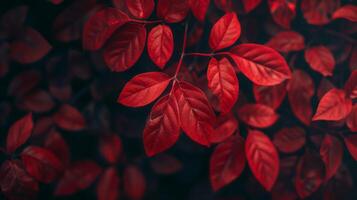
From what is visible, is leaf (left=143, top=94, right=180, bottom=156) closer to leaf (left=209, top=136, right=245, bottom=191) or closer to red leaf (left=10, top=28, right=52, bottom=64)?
leaf (left=209, top=136, right=245, bottom=191)

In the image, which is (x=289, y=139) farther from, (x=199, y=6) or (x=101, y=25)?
(x=101, y=25)

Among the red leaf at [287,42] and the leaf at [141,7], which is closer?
the leaf at [141,7]

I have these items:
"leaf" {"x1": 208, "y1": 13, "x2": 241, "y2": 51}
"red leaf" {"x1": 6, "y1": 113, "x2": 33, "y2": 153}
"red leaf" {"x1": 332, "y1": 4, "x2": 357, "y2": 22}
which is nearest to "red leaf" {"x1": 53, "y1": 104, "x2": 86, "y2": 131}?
"red leaf" {"x1": 6, "y1": 113, "x2": 33, "y2": 153}

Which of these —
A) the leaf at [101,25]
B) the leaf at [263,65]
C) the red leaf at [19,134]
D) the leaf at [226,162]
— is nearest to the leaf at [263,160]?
the leaf at [226,162]

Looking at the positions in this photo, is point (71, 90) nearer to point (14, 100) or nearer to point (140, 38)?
point (14, 100)

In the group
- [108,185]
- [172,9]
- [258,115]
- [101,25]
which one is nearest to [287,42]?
[258,115]

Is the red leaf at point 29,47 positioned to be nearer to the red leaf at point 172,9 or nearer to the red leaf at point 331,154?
the red leaf at point 172,9

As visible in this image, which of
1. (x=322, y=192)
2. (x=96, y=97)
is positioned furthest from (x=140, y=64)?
(x=322, y=192)
